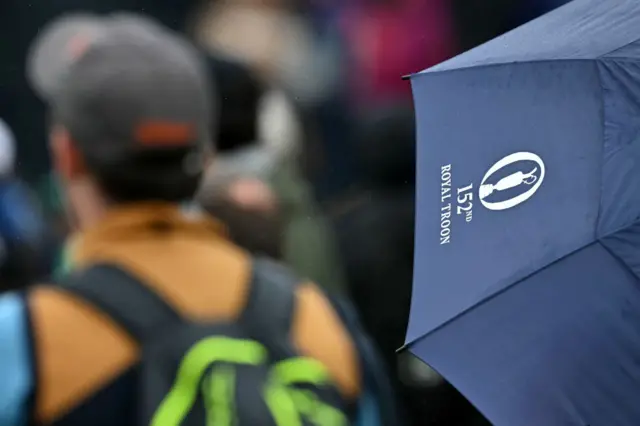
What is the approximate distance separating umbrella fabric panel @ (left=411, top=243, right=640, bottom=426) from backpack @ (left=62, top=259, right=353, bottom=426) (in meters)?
0.47

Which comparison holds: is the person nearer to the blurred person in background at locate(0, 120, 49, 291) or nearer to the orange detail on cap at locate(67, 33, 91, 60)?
the orange detail on cap at locate(67, 33, 91, 60)

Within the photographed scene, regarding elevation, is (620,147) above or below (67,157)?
Result: above

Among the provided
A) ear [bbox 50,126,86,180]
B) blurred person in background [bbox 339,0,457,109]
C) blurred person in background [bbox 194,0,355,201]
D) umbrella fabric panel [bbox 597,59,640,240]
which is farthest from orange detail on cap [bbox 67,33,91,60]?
blurred person in background [bbox 339,0,457,109]

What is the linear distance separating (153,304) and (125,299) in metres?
0.05

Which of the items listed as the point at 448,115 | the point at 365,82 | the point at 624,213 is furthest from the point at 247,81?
the point at 365,82

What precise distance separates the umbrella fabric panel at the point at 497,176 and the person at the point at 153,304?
0.43 m

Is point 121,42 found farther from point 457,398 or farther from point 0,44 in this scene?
point 0,44

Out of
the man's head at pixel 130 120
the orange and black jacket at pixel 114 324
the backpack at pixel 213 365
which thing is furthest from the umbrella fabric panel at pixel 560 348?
the man's head at pixel 130 120

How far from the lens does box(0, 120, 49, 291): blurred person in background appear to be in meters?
4.89

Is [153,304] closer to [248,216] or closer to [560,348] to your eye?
[560,348]

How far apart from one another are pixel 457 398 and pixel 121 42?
1.75 m

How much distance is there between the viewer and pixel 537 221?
71.5 inches

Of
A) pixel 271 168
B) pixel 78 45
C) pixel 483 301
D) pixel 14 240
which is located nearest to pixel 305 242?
pixel 271 168

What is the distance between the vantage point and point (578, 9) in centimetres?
191
